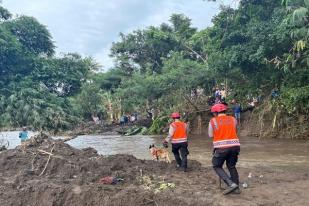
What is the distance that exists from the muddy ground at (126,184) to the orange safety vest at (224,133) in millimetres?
924

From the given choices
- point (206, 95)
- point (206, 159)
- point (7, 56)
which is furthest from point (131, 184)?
point (7, 56)

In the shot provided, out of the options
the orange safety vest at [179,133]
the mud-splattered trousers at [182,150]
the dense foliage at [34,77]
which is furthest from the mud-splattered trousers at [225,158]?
the dense foliage at [34,77]

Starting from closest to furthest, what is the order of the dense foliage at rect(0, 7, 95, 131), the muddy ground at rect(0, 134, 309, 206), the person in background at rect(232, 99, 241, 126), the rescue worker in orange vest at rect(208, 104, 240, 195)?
1. the muddy ground at rect(0, 134, 309, 206)
2. the rescue worker in orange vest at rect(208, 104, 240, 195)
3. the dense foliage at rect(0, 7, 95, 131)
4. the person in background at rect(232, 99, 241, 126)

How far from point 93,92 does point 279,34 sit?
29328 mm

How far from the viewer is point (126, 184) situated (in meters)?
9.21

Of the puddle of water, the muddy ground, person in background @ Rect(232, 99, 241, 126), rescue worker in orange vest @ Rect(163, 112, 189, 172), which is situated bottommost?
the muddy ground

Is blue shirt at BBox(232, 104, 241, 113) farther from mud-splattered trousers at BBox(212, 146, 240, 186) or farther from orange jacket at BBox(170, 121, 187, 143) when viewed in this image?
mud-splattered trousers at BBox(212, 146, 240, 186)

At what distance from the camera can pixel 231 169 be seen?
8453mm

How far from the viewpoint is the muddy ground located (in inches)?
313

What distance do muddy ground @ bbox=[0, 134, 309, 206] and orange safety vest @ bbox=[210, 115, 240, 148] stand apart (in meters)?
0.92

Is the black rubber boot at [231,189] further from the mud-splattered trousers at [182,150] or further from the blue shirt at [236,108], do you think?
the blue shirt at [236,108]

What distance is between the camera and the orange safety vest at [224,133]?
27.1 feet

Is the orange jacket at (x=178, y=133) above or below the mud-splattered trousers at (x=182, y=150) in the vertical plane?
above

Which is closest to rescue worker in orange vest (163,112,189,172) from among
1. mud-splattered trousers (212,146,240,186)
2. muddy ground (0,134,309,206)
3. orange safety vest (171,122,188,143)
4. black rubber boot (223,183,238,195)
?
orange safety vest (171,122,188,143)
